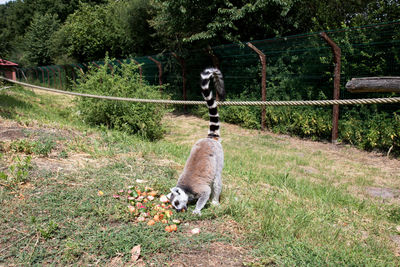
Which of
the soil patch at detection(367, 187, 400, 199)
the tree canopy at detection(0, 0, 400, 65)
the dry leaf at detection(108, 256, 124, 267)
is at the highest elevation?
the tree canopy at detection(0, 0, 400, 65)

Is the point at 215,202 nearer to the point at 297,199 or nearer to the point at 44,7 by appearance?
the point at 297,199

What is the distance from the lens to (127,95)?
26.4 feet

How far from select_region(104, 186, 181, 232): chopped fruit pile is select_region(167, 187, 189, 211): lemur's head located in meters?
0.08

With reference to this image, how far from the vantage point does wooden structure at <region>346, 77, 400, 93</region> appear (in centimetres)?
262

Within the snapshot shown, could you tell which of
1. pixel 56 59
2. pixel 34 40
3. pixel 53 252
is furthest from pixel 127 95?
pixel 34 40

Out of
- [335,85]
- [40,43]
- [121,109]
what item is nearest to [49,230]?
[121,109]

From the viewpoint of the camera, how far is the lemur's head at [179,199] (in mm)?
3035

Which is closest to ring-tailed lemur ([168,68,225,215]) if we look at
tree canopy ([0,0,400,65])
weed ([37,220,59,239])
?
weed ([37,220,59,239])

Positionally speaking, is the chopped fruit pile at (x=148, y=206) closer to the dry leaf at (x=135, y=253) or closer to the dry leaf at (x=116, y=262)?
the dry leaf at (x=135, y=253)

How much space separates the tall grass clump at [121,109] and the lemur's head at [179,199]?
4551 millimetres

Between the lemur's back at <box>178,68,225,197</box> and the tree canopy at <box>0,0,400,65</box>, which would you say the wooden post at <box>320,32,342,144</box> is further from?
the lemur's back at <box>178,68,225,197</box>

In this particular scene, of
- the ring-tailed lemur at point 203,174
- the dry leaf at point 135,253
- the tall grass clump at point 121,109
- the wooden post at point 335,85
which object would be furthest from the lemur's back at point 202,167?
the wooden post at point 335,85

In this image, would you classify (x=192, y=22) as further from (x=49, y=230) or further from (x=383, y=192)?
(x=49, y=230)

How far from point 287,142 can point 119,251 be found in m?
6.14
